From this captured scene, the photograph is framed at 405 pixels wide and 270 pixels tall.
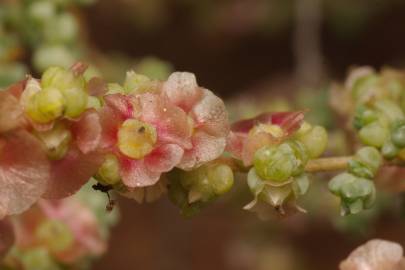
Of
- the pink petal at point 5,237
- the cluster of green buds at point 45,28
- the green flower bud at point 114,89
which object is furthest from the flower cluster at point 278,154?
the cluster of green buds at point 45,28

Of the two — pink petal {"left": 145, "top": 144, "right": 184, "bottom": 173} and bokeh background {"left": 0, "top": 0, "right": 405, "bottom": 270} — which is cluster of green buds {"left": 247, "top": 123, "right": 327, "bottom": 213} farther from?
bokeh background {"left": 0, "top": 0, "right": 405, "bottom": 270}

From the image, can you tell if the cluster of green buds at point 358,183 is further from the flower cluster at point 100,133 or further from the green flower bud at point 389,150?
the flower cluster at point 100,133

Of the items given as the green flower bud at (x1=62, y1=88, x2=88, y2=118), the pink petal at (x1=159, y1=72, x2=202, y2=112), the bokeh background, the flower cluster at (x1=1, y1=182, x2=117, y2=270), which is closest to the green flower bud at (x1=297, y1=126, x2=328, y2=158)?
the pink petal at (x1=159, y1=72, x2=202, y2=112)

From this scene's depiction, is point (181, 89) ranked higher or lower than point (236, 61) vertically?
higher

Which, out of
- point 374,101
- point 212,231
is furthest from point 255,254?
point 374,101

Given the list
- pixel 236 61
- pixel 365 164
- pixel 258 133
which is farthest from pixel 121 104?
pixel 236 61

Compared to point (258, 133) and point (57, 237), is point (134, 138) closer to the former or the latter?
point (258, 133)
